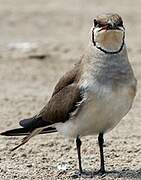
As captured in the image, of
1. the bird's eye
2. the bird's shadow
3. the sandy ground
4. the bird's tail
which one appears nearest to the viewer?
the bird's eye

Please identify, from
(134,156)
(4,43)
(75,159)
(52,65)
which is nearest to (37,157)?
(75,159)

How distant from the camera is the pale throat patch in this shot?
705 centimetres

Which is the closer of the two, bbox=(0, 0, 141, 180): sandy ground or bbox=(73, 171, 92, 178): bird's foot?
bbox=(73, 171, 92, 178): bird's foot

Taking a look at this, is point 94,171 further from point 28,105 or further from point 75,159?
point 28,105

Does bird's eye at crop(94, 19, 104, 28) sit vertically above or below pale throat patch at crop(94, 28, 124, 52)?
above

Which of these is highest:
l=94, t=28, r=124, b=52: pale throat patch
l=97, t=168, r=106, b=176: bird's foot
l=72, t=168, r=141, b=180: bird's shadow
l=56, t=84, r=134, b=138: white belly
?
l=94, t=28, r=124, b=52: pale throat patch

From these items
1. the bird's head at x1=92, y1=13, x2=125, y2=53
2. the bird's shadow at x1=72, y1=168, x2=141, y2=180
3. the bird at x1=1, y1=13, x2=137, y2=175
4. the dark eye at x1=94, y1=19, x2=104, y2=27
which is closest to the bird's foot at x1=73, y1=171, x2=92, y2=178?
the bird's shadow at x1=72, y1=168, x2=141, y2=180

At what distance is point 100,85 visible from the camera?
23.3ft

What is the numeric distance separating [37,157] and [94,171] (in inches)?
31.7

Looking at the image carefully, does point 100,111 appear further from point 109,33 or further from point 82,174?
point 82,174

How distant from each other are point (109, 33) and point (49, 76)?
5663 millimetres

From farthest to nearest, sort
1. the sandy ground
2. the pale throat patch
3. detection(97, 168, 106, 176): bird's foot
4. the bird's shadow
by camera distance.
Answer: the sandy ground → detection(97, 168, 106, 176): bird's foot → the bird's shadow → the pale throat patch

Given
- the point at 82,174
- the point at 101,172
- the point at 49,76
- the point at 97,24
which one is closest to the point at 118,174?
the point at 101,172

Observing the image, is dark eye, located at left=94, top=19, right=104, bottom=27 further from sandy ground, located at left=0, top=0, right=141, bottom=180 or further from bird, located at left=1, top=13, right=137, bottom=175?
sandy ground, located at left=0, top=0, right=141, bottom=180
